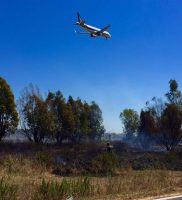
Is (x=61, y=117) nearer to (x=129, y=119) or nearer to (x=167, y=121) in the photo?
(x=167, y=121)

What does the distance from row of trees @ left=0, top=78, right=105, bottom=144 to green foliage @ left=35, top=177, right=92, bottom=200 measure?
30844 mm

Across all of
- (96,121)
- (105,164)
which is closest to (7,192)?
(105,164)

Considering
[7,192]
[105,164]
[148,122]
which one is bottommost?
[7,192]

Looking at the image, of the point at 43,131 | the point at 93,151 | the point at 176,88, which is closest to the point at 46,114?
the point at 43,131

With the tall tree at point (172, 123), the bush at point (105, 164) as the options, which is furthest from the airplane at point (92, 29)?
the tall tree at point (172, 123)

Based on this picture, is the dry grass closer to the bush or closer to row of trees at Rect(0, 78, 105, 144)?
the bush

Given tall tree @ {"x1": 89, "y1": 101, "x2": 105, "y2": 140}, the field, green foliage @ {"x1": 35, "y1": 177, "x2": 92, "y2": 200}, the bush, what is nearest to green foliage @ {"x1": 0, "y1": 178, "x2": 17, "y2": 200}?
the field

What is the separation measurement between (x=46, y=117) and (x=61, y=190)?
109 feet

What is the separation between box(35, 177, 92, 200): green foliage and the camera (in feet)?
39.0

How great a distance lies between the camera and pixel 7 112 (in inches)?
1716

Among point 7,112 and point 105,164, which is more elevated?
point 7,112

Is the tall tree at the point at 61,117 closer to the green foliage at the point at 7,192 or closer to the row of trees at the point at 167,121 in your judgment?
the row of trees at the point at 167,121

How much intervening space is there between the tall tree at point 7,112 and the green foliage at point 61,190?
3076 cm

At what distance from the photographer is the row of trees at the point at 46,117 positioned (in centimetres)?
4362
